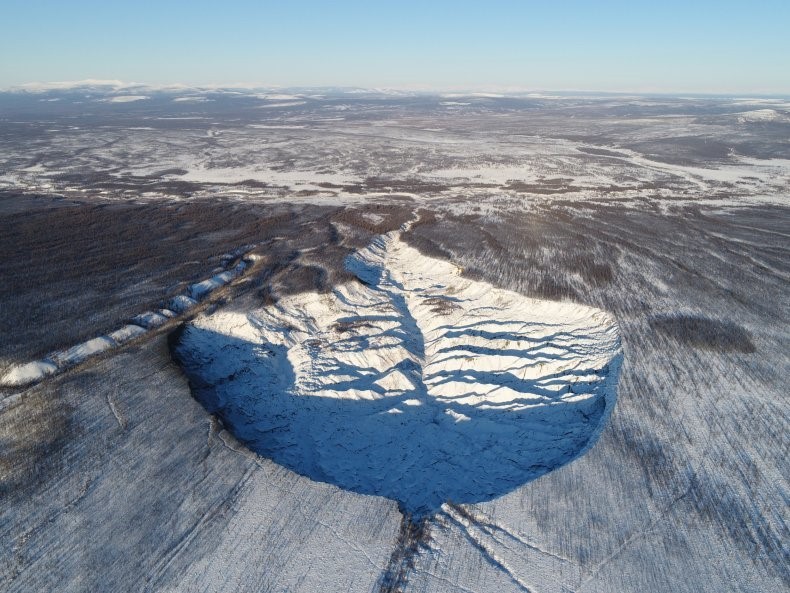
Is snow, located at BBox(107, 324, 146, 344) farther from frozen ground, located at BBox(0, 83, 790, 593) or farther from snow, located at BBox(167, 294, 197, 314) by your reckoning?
snow, located at BBox(167, 294, 197, 314)

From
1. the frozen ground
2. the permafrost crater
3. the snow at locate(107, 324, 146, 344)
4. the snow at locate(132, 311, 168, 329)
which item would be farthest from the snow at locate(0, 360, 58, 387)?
the permafrost crater

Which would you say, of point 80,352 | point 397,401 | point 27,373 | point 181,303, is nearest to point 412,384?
point 397,401

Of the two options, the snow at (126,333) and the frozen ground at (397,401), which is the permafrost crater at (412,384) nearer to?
the frozen ground at (397,401)

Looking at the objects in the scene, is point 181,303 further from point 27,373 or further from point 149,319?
point 27,373

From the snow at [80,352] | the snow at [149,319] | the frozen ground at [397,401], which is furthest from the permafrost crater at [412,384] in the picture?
the snow at [80,352]

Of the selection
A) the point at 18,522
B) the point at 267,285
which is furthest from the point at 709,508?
the point at 267,285

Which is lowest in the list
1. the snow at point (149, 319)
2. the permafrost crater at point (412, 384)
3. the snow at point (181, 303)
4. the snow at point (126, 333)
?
the permafrost crater at point (412, 384)

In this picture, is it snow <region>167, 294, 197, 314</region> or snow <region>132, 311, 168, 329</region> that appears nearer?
snow <region>132, 311, 168, 329</region>
